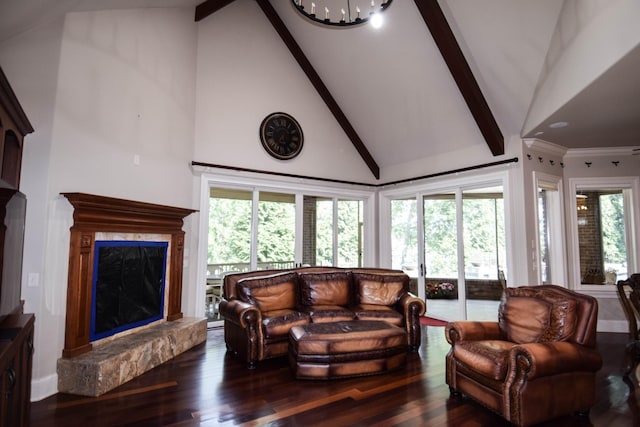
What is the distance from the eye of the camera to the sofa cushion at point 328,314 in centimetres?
404

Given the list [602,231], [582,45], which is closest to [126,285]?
[582,45]

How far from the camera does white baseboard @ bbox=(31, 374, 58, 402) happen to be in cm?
284

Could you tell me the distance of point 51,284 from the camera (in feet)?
9.97

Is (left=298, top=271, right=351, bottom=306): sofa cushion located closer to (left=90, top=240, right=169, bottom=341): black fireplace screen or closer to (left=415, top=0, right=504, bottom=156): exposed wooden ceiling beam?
(left=90, top=240, right=169, bottom=341): black fireplace screen

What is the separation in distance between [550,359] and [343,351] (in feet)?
5.39

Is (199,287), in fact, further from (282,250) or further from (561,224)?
(561,224)

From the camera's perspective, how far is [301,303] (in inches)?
182

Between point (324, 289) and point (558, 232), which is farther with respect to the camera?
point (558, 232)

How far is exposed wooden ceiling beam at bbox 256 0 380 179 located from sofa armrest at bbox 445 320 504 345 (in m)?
4.50

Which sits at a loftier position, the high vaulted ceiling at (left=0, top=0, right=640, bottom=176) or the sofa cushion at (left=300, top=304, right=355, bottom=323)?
the high vaulted ceiling at (left=0, top=0, right=640, bottom=176)

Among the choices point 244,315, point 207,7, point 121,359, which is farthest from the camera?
point 207,7

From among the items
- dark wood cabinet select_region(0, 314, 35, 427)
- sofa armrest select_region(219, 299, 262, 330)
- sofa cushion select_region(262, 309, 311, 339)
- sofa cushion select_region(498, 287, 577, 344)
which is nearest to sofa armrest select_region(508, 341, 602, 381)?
sofa cushion select_region(498, 287, 577, 344)

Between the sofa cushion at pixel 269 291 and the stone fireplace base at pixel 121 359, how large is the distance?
2.71 feet

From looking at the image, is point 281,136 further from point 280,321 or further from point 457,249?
point 457,249
